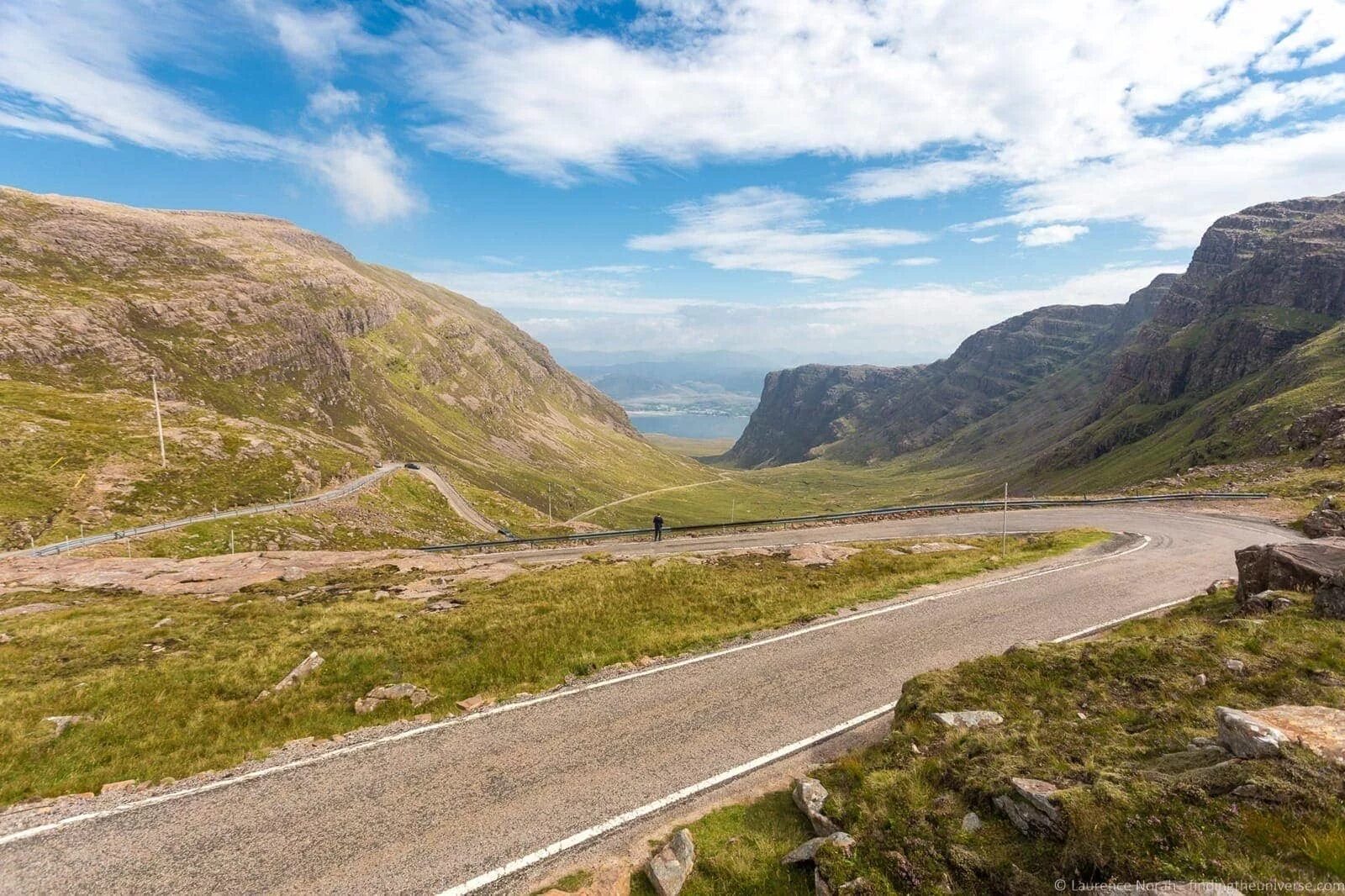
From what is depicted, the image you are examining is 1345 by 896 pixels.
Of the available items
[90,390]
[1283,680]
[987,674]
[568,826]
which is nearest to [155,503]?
[90,390]

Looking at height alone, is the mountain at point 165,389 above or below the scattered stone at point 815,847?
above

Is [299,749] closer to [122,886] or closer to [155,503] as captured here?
[122,886]

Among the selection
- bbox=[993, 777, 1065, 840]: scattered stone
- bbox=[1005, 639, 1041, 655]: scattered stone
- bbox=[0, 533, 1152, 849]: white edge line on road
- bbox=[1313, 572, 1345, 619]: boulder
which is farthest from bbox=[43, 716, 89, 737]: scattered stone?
bbox=[1313, 572, 1345, 619]: boulder

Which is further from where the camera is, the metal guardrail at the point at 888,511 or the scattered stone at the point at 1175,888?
the metal guardrail at the point at 888,511

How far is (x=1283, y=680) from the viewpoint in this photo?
1121cm

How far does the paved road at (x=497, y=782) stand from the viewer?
9.53m

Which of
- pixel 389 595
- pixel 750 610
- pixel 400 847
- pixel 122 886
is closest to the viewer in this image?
pixel 122 886

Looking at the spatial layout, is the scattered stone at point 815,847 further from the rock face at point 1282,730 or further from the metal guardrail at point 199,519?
the metal guardrail at point 199,519

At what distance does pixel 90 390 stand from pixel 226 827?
12583cm

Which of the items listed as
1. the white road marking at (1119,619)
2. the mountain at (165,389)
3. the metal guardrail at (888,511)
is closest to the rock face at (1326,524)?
the white road marking at (1119,619)

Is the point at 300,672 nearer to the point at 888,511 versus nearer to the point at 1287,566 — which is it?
the point at 1287,566

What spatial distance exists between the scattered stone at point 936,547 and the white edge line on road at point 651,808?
2349 cm

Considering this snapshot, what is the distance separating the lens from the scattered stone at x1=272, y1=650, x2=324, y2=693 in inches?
667

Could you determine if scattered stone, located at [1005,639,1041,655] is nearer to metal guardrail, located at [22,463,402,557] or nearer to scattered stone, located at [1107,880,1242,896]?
scattered stone, located at [1107,880,1242,896]
